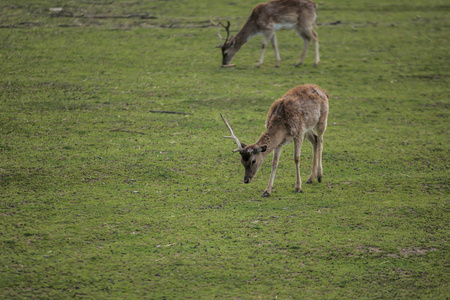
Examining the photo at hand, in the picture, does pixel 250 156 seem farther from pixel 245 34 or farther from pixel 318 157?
pixel 245 34

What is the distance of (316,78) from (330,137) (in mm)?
3969

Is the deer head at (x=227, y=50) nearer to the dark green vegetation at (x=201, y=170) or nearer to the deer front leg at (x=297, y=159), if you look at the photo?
the dark green vegetation at (x=201, y=170)

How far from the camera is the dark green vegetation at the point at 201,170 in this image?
7000 millimetres

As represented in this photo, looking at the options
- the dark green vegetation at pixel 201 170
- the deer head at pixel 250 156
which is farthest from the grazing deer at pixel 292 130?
the dark green vegetation at pixel 201 170

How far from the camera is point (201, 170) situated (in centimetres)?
1031

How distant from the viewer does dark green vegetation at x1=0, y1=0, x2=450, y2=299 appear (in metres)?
7.00

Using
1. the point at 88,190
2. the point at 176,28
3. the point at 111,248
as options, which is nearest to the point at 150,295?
the point at 111,248

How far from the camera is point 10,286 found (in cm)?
651

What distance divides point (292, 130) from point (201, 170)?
208 centimetres

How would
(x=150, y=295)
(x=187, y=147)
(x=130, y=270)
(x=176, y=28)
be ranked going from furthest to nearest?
(x=176, y=28) → (x=187, y=147) → (x=130, y=270) → (x=150, y=295)

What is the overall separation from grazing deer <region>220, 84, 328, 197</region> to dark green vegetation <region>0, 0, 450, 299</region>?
1.75ft

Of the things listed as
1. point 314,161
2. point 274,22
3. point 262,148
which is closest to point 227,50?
point 274,22

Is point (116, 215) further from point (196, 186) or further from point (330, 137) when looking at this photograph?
point (330, 137)

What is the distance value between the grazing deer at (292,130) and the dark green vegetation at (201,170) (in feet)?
1.75
